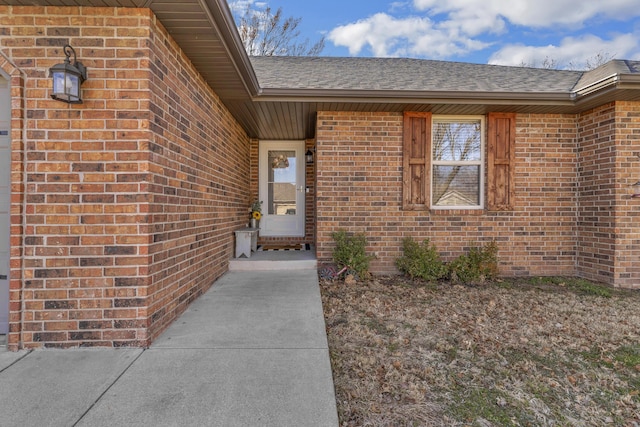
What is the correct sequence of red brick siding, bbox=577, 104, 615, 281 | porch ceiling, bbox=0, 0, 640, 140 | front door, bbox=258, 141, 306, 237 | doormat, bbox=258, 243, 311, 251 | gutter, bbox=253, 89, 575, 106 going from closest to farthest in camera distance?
porch ceiling, bbox=0, 0, 640, 140
gutter, bbox=253, 89, 575, 106
red brick siding, bbox=577, 104, 615, 281
doormat, bbox=258, 243, 311, 251
front door, bbox=258, 141, 306, 237

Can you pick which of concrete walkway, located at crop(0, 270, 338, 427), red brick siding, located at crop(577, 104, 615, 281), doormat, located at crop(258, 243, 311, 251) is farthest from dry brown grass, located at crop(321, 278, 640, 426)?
doormat, located at crop(258, 243, 311, 251)

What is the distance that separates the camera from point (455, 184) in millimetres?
5074

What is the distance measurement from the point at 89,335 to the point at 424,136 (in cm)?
478

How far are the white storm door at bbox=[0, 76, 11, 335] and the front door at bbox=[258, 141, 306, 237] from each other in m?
4.47

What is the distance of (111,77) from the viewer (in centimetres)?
237

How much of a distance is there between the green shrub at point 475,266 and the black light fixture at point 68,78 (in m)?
4.81

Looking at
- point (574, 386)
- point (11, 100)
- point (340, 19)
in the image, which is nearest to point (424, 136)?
point (574, 386)

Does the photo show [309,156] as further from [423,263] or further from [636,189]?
[636,189]

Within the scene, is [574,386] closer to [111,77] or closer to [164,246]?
[164,246]

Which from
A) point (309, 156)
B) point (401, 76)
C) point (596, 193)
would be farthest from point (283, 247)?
point (596, 193)

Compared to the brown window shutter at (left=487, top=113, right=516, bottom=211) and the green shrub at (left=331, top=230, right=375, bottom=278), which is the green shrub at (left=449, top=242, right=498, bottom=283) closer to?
the brown window shutter at (left=487, top=113, right=516, bottom=211)

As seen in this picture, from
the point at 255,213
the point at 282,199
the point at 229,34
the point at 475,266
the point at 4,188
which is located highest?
the point at 229,34

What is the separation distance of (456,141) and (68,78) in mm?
4942

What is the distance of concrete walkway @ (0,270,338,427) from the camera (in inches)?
62.8
